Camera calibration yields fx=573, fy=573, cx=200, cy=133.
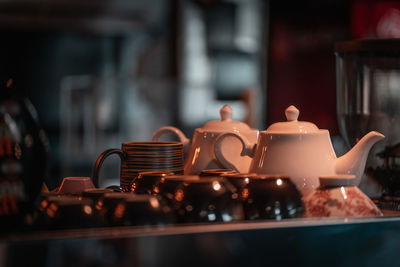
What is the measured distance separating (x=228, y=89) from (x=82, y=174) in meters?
1.22

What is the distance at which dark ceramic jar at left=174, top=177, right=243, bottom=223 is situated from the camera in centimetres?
64

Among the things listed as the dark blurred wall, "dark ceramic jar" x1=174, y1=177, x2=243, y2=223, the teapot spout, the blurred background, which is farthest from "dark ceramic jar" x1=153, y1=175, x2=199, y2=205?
the dark blurred wall

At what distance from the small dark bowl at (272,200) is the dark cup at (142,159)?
25 centimetres

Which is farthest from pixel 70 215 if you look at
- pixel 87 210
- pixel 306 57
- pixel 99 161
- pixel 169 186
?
pixel 306 57

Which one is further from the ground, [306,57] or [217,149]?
[306,57]

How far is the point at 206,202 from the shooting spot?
0.65 meters

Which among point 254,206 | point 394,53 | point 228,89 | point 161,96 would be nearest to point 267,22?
point 228,89

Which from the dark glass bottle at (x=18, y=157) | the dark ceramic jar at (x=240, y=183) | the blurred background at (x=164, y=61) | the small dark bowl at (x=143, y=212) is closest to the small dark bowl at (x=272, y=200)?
the dark ceramic jar at (x=240, y=183)

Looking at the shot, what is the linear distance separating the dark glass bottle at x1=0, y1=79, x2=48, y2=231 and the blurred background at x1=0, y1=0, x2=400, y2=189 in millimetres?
2783

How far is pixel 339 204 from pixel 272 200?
0.10 m

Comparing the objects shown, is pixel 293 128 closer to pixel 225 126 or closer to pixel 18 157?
pixel 225 126

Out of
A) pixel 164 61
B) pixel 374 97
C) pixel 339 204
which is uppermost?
pixel 164 61

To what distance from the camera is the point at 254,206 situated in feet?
2.23

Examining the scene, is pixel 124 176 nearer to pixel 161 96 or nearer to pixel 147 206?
pixel 147 206
